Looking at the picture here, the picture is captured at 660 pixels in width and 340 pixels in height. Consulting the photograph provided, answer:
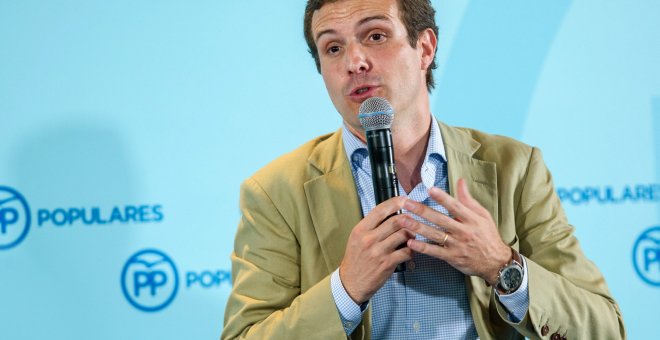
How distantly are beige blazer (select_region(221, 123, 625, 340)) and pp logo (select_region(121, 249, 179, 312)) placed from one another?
905mm

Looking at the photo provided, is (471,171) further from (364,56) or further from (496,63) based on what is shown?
(496,63)

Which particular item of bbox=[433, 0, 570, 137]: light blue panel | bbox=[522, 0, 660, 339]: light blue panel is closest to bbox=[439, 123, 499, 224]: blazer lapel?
bbox=[433, 0, 570, 137]: light blue panel

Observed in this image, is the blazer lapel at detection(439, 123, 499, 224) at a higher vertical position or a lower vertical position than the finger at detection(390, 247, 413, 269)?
higher

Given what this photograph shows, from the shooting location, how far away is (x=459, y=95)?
11.2ft

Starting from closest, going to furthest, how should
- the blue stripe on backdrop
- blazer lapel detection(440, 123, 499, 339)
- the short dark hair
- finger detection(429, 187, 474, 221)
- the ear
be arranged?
finger detection(429, 187, 474, 221), blazer lapel detection(440, 123, 499, 339), the short dark hair, the ear, the blue stripe on backdrop

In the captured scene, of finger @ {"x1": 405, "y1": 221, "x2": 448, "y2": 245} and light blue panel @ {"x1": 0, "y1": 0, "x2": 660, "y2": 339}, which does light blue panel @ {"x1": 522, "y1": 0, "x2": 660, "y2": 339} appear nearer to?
light blue panel @ {"x1": 0, "y1": 0, "x2": 660, "y2": 339}

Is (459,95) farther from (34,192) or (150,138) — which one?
(34,192)

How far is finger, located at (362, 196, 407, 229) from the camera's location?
6.26 ft

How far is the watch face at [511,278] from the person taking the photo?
6.68 feet

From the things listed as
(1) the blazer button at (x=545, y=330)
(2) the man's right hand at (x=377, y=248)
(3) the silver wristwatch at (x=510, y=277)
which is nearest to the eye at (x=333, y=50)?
(2) the man's right hand at (x=377, y=248)

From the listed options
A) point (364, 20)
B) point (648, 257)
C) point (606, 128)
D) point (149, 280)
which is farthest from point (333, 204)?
point (648, 257)

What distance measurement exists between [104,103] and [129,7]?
1.27ft

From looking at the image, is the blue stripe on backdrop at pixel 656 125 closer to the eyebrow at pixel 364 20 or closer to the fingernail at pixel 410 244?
the eyebrow at pixel 364 20

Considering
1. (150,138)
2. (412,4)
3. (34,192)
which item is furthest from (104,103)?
(412,4)
